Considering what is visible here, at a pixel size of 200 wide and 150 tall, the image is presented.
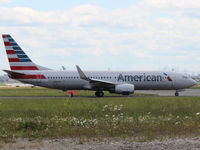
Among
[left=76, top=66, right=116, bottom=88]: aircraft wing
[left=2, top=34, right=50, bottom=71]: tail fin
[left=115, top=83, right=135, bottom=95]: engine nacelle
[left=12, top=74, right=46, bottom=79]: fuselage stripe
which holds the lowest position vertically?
[left=115, top=83, right=135, bottom=95]: engine nacelle

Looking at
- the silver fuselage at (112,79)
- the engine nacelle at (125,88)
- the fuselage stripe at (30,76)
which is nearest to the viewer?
the engine nacelle at (125,88)

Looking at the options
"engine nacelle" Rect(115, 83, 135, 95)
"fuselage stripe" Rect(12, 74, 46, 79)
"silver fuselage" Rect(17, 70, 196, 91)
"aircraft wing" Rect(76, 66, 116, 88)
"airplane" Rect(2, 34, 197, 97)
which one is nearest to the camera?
"engine nacelle" Rect(115, 83, 135, 95)

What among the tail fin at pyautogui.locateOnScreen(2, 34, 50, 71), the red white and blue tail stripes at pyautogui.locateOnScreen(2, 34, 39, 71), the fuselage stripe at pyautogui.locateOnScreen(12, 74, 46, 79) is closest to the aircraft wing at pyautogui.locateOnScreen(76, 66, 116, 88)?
the fuselage stripe at pyautogui.locateOnScreen(12, 74, 46, 79)

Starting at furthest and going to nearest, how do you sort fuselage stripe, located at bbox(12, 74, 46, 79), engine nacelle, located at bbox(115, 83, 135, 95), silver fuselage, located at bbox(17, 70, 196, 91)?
silver fuselage, located at bbox(17, 70, 196, 91)
fuselage stripe, located at bbox(12, 74, 46, 79)
engine nacelle, located at bbox(115, 83, 135, 95)

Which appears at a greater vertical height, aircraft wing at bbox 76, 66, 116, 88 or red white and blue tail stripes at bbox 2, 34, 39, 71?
red white and blue tail stripes at bbox 2, 34, 39, 71

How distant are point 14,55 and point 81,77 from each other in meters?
8.12

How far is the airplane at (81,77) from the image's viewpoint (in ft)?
134

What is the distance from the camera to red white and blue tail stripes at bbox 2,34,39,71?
40781 millimetres

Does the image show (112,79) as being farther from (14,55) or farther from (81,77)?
(14,55)

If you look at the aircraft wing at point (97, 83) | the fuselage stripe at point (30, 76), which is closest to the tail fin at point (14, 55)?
the fuselage stripe at point (30, 76)

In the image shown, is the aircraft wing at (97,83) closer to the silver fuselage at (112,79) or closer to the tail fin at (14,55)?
the silver fuselage at (112,79)

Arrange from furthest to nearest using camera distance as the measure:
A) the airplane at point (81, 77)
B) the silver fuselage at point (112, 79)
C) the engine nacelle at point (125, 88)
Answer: the silver fuselage at point (112, 79) → the airplane at point (81, 77) → the engine nacelle at point (125, 88)

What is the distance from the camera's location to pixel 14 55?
40781 mm

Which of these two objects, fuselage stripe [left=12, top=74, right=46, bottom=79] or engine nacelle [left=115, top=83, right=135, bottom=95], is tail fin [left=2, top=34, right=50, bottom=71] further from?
engine nacelle [left=115, top=83, right=135, bottom=95]
